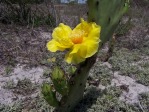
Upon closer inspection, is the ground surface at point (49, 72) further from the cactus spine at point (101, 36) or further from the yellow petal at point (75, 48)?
the yellow petal at point (75, 48)

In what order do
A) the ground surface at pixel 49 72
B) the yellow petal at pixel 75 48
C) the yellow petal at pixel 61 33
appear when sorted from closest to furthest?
the yellow petal at pixel 75 48, the yellow petal at pixel 61 33, the ground surface at pixel 49 72

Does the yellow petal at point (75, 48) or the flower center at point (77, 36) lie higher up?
the flower center at point (77, 36)

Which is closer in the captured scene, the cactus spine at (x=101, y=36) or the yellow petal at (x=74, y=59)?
the yellow petal at (x=74, y=59)

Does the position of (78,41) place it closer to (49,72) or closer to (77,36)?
(77,36)

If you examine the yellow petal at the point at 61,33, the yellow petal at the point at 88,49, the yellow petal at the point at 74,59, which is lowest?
the yellow petal at the point at 74,59

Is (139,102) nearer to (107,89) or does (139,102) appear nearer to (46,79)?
(107,89)

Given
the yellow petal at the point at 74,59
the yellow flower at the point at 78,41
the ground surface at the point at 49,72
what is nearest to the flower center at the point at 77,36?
the yellow flower at the point at 78,41

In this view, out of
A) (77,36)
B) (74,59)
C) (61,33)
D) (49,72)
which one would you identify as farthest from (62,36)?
(49,72)
